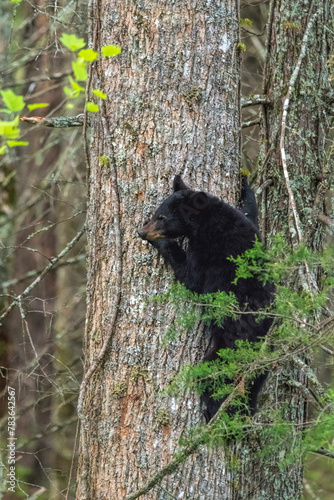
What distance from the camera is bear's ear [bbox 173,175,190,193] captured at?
357 centimetres

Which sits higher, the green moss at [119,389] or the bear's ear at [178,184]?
the bear's ear at [178,184]

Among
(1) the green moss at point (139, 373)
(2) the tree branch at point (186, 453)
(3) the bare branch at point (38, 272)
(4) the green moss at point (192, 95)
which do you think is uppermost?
(4) the green moss at point (192, 95)

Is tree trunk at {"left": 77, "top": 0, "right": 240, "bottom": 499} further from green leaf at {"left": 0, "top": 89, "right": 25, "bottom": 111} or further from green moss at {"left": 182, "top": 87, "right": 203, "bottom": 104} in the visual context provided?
green leaf at {"left": 0, "top": 89, "right": 25, "bottom": 111}

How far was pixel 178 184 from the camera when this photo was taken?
141 inches

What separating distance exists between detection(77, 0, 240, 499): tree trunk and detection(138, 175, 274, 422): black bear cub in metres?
0.08

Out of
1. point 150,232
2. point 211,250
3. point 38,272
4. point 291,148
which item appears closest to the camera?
point 150,232

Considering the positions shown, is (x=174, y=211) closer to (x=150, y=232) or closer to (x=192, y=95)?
(x=150, y=232)

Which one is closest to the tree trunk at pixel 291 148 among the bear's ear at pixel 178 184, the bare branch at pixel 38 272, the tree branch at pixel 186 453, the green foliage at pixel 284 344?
the bear's ear at pixel 178 184

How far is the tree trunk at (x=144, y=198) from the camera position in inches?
134

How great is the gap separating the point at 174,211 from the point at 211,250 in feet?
1.24

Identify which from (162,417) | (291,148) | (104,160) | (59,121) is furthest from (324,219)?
(162,417)

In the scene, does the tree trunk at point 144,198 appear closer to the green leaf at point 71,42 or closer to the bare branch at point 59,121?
the bare branch at point 59,121

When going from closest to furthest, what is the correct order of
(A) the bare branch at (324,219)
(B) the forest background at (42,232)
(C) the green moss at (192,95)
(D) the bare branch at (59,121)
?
(C) the green moss at (192,95), (D) the bare branch at (59,121), (A) the bare branch at (324,219), (B) the forest background at (42,232)

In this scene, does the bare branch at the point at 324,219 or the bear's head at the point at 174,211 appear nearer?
the bear's head at the point at 174,211
